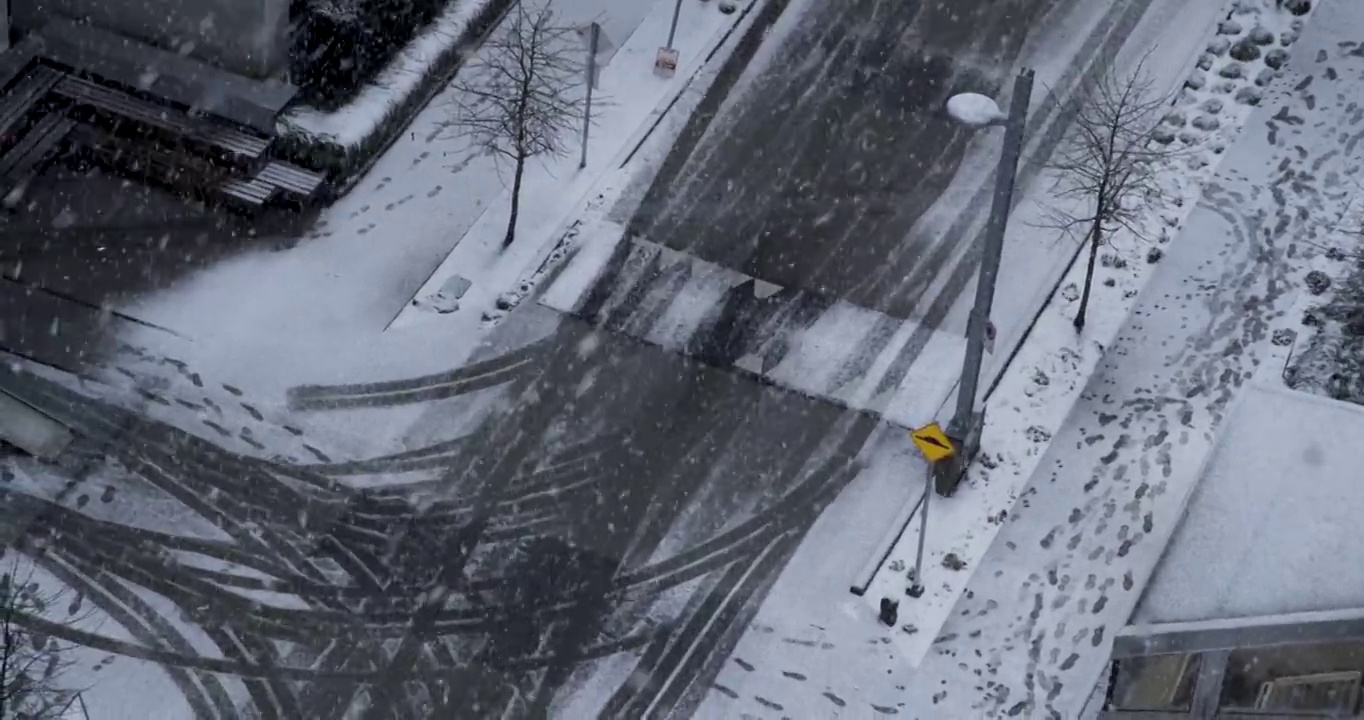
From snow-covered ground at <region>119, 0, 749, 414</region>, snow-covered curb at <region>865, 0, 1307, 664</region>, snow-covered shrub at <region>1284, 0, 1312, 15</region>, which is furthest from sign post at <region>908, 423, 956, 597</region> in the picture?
snow-covered shrub at <region>1284, 0, 1312, 15</region>

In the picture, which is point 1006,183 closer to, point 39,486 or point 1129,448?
point 1129,448

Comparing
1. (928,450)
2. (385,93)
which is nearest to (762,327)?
(928,450)

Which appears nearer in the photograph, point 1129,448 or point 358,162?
point 1129,448

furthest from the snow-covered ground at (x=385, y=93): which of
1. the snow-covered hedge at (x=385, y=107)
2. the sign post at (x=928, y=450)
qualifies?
the sign post at (x=928, y=450)

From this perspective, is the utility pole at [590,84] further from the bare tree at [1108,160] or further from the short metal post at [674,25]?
the bare tree at [1108,160]

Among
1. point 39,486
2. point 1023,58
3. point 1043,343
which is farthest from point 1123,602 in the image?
point 39,486

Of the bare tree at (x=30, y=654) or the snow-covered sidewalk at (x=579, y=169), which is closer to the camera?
the bare tree at (x=30, y=654)

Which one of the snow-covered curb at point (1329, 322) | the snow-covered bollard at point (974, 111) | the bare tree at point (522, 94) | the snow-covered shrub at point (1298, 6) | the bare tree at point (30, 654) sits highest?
the snow-covered shrub at point (1298, 6)
